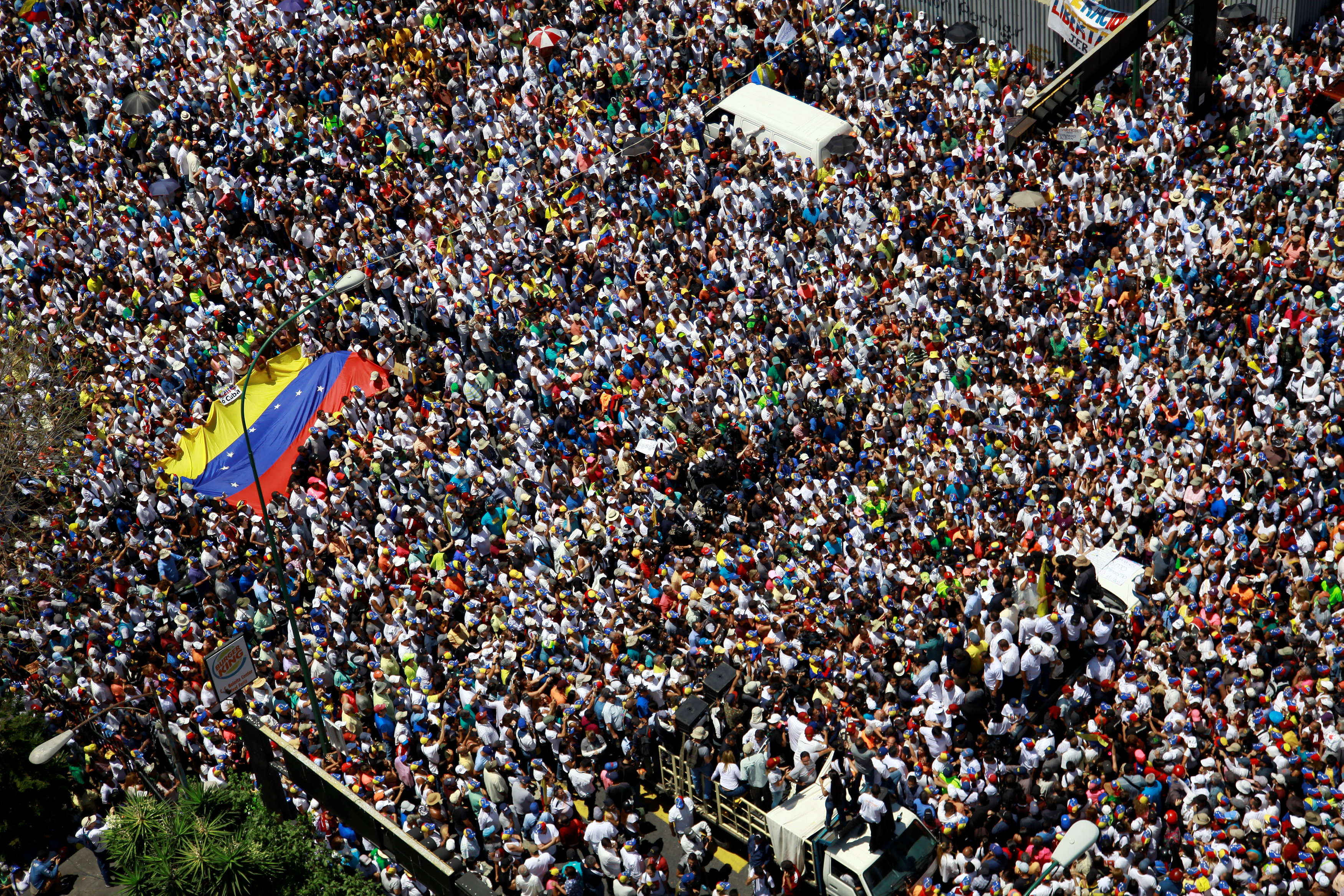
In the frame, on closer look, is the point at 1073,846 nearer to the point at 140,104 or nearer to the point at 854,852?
the point at 854,852

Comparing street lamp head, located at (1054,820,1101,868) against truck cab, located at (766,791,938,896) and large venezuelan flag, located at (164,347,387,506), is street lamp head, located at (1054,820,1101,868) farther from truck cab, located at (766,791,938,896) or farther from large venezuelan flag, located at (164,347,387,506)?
large venezuelan flag, located at (164,347,387,506)

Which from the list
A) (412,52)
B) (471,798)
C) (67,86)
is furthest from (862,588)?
(67,86)

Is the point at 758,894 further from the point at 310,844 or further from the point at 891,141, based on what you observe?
the point at 891,141

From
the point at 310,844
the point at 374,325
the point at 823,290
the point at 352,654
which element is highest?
the point at 823,290

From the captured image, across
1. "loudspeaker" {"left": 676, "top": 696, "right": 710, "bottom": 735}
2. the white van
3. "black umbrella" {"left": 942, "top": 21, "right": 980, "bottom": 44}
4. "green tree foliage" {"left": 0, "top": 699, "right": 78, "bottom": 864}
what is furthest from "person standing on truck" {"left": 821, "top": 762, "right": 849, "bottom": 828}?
"black umbrella" {"left": 942, "top": 21, "right": 980, "bottom": 44}

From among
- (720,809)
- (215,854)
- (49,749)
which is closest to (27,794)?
(49,749)

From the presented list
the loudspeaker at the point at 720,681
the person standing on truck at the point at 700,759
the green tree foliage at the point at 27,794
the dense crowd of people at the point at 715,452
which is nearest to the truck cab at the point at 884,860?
the dense crowd of people at the point at 715,452
